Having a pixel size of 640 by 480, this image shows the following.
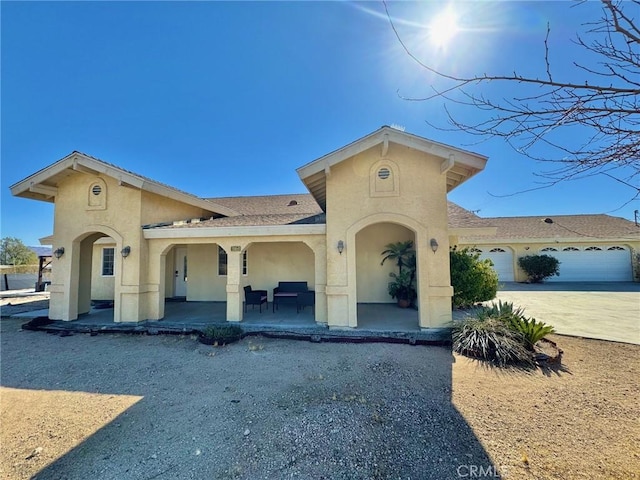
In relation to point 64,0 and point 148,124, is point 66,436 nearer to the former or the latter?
point 64,0

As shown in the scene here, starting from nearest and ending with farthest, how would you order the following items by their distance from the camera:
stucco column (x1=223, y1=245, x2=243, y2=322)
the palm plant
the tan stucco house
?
the tan stucco house
stucco column (x1=223, y1=245, x2=243, y2=322)
the palm plant

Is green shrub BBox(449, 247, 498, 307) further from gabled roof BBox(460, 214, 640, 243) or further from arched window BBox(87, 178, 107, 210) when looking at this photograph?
arched window BBox(87, 178, 107, 210)

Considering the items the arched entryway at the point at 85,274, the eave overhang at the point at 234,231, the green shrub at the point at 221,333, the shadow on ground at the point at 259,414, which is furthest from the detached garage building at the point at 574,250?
the arched entryway at the point at 85,274

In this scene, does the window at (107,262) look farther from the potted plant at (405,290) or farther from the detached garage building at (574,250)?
the detached garage building at (574,250)

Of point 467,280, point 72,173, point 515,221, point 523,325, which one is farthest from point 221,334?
point 515,221

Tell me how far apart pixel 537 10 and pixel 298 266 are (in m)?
10.9

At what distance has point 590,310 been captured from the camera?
10461mm

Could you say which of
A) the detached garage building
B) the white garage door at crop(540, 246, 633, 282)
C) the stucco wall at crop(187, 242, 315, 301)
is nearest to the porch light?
the stucco wall at crop(187, 242, 315, 301)

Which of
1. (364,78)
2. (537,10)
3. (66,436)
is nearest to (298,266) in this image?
(364,78)

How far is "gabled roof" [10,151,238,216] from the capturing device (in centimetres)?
870

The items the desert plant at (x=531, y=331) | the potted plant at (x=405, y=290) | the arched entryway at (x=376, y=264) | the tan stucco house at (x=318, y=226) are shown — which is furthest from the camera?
the arched entryway at (x=376, y=264)

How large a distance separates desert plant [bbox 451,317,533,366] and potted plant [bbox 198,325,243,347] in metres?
5.79

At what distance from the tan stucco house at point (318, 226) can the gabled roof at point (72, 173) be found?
3 centimetres

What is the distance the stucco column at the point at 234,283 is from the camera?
8.93 meters
